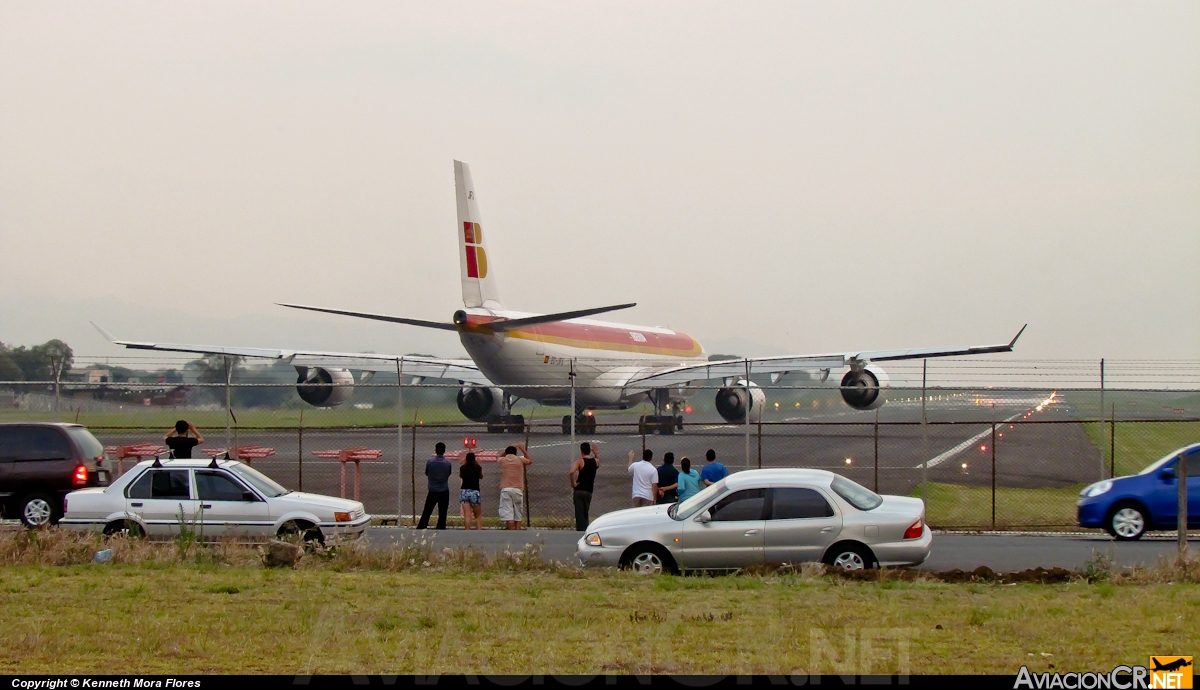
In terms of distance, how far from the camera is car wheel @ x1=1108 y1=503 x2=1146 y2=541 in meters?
16.9

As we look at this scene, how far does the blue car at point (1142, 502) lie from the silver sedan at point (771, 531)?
17.3ft

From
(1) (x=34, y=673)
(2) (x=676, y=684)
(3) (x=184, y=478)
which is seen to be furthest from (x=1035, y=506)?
(1) (x=34, y=673)

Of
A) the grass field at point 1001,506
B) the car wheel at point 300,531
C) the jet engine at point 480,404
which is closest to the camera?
the car wheel at point 300,531

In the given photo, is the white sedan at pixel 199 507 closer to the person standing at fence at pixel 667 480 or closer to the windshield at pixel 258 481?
the windshield at pixel 258 481

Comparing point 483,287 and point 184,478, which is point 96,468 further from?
point 483,287

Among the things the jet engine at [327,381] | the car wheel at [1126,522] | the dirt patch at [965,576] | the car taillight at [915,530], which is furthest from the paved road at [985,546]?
the jet engine at [327,381]

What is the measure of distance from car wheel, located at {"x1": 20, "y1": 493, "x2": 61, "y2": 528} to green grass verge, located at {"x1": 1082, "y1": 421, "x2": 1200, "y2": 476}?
21735 millimetres

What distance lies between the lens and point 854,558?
12.6 m

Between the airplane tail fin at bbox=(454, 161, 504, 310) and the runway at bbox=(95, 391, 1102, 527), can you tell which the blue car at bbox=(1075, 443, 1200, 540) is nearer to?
the runway at bbox=(95, 391, 1102, 527)

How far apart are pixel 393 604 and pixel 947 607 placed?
4703mm

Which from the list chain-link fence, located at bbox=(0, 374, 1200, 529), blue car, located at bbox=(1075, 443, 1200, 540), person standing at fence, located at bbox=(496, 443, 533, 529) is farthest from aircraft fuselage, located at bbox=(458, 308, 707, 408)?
blue car, located at bbox=(1075, 443, 1200, 540)

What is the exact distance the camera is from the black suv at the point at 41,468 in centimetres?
1738

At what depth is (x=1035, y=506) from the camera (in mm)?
23125

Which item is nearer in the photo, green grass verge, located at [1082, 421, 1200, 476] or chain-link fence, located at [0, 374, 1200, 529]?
chain-link fence, located at [0, 374, 1200, 529]
